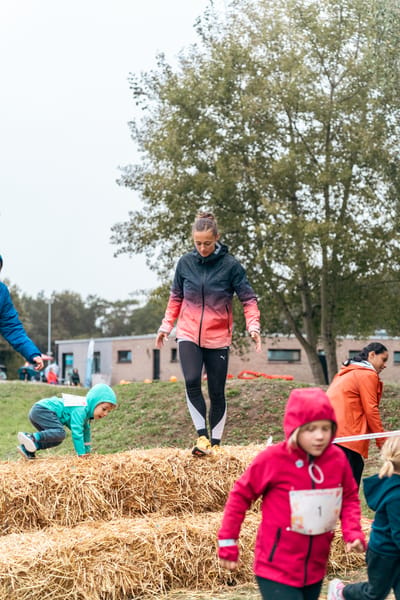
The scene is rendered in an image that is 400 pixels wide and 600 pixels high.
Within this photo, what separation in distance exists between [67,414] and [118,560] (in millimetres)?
2096

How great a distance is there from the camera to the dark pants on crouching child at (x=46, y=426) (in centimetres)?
784

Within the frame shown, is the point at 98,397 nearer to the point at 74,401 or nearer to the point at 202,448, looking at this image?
the point at 74,401

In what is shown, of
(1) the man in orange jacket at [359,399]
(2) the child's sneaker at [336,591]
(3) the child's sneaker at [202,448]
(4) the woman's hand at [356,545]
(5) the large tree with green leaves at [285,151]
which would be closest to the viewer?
(4) the woman's hand at [356,545]

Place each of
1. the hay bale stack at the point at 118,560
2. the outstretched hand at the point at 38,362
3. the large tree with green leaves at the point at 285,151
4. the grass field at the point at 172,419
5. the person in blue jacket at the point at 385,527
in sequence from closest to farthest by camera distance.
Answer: the person in blue jacket at the point at 385,527 < the hay bale stack at the point at 118,560 < the outstretched hand at the point at 38,362 < the grass field at the point at 172,419 < the large tree with green leaves at the point at 285,151

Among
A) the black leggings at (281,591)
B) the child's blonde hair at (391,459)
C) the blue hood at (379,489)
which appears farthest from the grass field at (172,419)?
the black leggings at (281,591)

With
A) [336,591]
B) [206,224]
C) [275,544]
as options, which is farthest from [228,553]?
[206,224]

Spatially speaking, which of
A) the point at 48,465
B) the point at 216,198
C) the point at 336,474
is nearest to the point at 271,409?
the point at 216,198

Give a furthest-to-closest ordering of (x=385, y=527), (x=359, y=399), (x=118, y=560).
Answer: (x=359, y=399)
(x=118, y=560)
(x=385, y=527)

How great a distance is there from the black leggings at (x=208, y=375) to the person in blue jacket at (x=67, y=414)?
737 millimetres

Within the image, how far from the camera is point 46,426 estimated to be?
25.7 feet

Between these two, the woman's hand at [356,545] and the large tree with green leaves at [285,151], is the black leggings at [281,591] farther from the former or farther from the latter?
the large tree with green leaves at [285,151]

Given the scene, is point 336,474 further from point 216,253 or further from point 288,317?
point 288,317

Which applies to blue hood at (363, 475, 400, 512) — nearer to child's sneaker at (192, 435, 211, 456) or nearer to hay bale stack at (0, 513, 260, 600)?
hay bale stack at (0, 513, 260, 600)

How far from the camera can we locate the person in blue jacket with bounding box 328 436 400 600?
4.79 m
